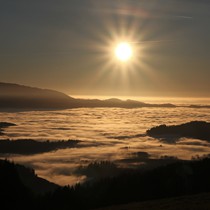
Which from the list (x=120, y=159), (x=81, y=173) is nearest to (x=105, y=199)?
(x=81, y=173)

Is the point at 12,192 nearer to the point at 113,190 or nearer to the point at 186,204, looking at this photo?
the point at 113,190

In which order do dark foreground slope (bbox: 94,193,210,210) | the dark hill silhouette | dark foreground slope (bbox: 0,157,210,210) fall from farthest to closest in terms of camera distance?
dark foreground slope (bbox: 0,157,210,210) < the dark hill silhouette < dark foreground slope (bbox: 94,193,210,210)

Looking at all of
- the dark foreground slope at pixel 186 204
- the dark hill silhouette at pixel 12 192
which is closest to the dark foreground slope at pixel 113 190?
the dark hill silhouette at pixel 12 192

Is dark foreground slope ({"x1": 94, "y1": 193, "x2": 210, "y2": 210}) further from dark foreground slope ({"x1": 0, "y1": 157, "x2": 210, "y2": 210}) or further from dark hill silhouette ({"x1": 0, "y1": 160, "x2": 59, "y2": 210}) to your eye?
dark hill silhouette ({"x1": 0, "y1": 160, "x2": 59, "y2": 210})

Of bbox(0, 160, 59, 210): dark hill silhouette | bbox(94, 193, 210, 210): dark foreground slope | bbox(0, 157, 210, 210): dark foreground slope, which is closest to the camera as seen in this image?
bbox(94, 193, 210, 210): dark foreground slope

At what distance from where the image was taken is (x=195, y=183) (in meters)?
101

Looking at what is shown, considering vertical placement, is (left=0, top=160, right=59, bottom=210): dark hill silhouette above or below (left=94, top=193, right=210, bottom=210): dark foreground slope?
below

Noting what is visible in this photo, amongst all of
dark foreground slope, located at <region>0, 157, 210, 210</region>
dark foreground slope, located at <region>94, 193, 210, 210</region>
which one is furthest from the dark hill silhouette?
dark foreground slope, located at <region>94, 193, 210, 210</region>

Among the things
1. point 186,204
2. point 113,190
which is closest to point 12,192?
point 113,190

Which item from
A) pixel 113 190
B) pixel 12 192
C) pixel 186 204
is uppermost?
pixel 186 204

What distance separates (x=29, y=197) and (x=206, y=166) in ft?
184

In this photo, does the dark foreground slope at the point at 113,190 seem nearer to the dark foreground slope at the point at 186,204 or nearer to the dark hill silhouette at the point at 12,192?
the dark hill silhouette at the point at 12,192

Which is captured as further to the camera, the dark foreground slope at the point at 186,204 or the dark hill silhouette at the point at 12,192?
the dark hill silhouette at the point at 12,192

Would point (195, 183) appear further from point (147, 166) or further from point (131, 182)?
point (147, 166)
